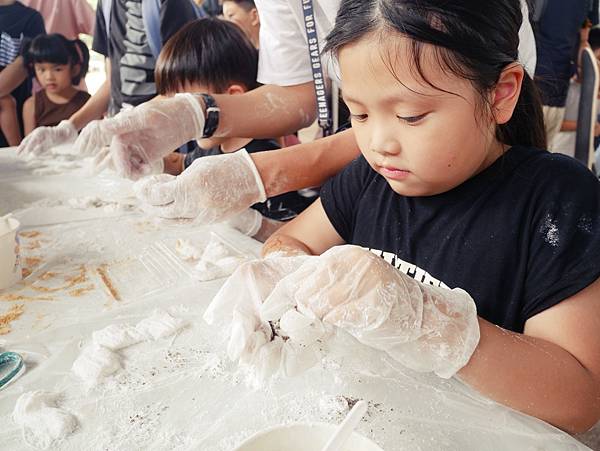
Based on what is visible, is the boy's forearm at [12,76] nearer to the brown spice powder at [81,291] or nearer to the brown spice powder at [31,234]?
the brown spice powder at [31,234]

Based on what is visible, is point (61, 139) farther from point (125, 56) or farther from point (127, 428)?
point (127, 428)

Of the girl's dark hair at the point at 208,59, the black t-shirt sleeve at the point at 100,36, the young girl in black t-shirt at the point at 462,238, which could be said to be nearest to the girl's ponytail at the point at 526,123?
the young girl in black t-shirt at the point at 462,238

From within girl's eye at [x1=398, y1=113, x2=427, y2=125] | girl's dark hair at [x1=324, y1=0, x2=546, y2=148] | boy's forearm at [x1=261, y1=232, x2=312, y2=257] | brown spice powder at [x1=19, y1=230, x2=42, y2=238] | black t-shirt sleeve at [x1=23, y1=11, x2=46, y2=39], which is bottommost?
brown spice powder at [x1=19, y1=230, x2=42, y2=238]

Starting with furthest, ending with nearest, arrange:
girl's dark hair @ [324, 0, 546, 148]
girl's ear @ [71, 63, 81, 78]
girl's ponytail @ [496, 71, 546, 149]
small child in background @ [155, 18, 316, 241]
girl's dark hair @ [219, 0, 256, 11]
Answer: girl's ear @ [71, 63, 81, 78] → girl's dark hair @ [219, 0, 256, 11] → small child in background @ [155, 18, 316, 241] → girl's ponytail @ [496, 71, 546, 149] → girl's dark hair @ [324, 0, 546, 148]

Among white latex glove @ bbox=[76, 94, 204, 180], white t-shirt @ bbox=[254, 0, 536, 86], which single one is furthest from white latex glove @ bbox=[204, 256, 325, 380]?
white t-shirt @ bbox=[254, 0, 536, 86]

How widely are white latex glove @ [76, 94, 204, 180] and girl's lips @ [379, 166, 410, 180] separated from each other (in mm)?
821

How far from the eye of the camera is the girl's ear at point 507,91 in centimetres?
92

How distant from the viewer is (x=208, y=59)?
Answer: 197 cm

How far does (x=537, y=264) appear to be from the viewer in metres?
0.90

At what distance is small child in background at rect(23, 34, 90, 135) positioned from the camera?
3.92 metres

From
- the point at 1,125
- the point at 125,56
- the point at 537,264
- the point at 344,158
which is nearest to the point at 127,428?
the point at 537,264

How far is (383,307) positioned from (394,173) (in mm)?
337

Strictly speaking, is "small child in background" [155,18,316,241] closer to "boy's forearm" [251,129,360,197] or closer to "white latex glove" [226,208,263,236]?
"white latex glove" [226,208,263,236]

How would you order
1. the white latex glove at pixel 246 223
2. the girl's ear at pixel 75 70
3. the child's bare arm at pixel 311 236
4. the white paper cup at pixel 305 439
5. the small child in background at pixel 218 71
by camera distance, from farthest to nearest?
the girl's ear at pixel 75 70 < the small child in background at pixel 218 71 < the white latex glove at pixel 246 223 < the child's bare arm at pixel 311 236 < the white paper cup at pixel 305 439
